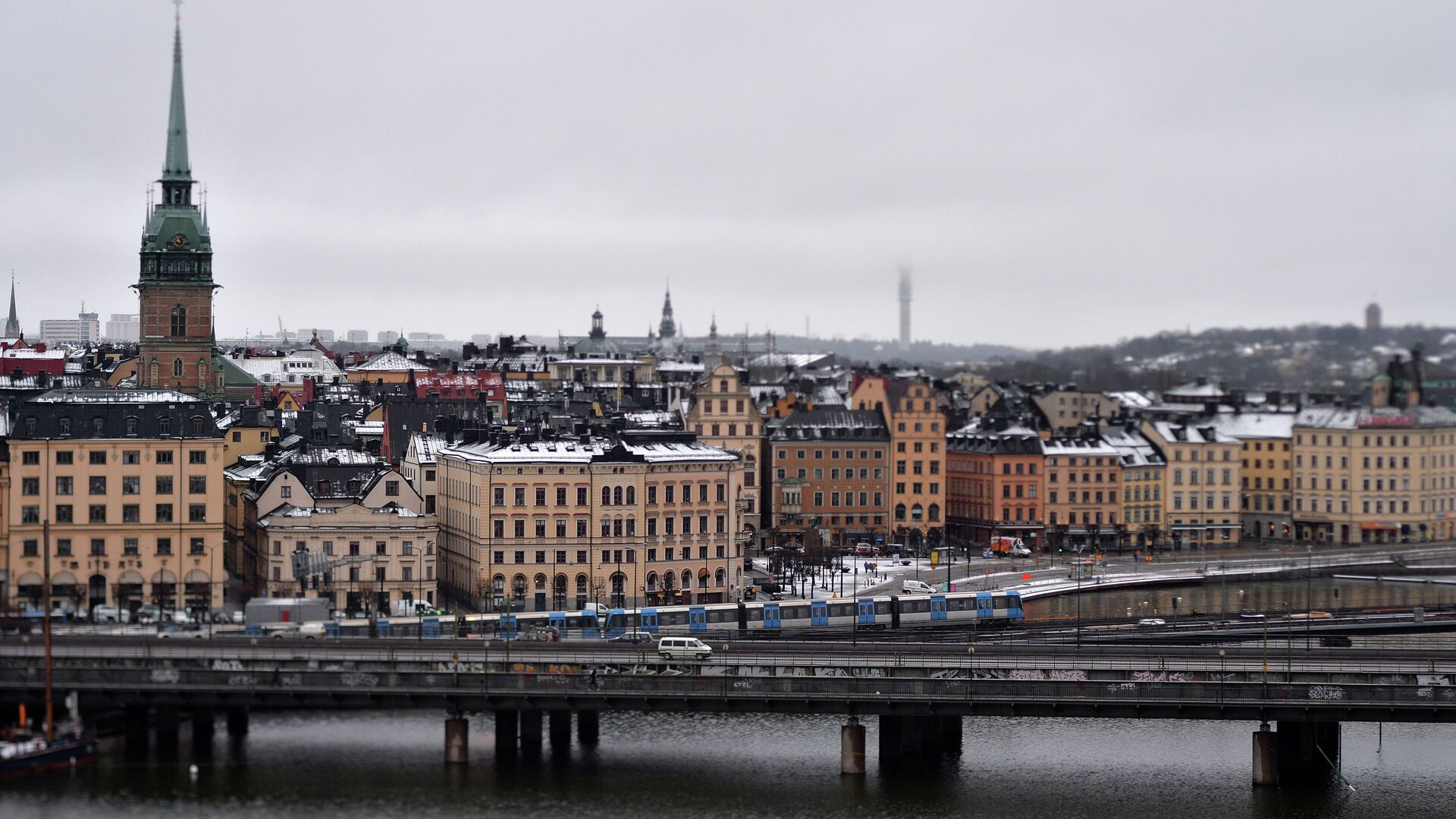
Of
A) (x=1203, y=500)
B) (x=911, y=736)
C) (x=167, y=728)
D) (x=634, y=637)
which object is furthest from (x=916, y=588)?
(x=167, y=728)

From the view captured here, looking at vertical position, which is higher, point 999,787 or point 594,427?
point 594,427

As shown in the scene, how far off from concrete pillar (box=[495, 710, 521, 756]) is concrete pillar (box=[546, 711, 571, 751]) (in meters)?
1.52

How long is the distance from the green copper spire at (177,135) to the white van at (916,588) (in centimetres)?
5907

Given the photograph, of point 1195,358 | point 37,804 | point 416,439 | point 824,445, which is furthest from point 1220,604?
point 1195,358

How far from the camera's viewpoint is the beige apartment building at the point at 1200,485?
14912cm

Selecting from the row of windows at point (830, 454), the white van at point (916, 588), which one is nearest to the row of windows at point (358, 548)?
the white van at point (916, 588)

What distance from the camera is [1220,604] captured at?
4550 inches

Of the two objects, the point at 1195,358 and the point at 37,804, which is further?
the point at 1195,358

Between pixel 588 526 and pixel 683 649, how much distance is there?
26.1 metres

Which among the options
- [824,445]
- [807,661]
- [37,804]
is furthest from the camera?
[824,445]

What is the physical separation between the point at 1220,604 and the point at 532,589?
36685mm

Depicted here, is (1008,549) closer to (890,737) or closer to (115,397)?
(115,397)

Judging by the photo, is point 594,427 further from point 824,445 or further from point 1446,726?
point 1446,726

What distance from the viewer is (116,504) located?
315ft
